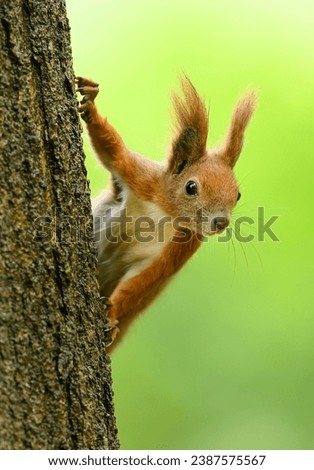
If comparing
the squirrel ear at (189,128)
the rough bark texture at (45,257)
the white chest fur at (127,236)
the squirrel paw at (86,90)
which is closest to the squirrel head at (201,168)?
the squirrel ear at (189,128)

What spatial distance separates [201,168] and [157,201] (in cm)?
26

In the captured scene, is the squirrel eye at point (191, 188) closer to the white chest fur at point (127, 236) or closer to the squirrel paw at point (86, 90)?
the white chest fur at point (127, 236)

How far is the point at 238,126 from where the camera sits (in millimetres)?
3156

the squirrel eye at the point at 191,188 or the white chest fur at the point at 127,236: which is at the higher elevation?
the squirrel eye at the point at 191,188

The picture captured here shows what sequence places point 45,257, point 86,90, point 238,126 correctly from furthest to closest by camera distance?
point 238,126 → point 86,90 → point 45,257

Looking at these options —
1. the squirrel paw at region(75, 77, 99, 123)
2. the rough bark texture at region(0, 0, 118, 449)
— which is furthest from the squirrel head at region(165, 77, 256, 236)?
the rough bark texture at region(0, 0, 118, 449)

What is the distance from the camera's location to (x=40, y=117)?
2.02 m

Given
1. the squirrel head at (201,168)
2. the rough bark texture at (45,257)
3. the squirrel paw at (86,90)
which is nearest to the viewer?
the rough bark texture at (45,257)

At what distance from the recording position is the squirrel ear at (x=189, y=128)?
3.03 m

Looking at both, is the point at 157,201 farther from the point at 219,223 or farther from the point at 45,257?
the point at 45,257

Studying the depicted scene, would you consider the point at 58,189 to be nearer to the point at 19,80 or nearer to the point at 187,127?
the point at 19,80

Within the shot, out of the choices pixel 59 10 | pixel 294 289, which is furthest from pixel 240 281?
pixel 59 10

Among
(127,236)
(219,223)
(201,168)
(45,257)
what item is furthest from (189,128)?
(45,257)
